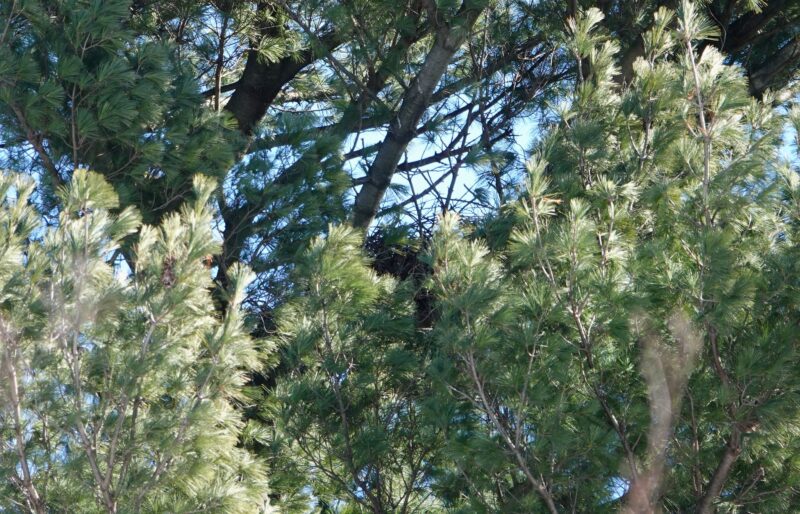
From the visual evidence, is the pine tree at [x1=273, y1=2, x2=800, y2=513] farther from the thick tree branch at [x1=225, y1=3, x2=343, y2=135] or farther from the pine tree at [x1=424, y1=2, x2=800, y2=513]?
the thick tree branch at [x1=225, y1=3, x2=343, y2=135]

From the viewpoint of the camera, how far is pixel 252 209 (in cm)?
594

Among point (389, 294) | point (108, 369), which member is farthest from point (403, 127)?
point (108, 369)

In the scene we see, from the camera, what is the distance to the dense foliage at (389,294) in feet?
14.0

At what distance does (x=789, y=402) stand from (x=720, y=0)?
3.36 m

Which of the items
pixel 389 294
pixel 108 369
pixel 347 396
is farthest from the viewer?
pixel 389 294

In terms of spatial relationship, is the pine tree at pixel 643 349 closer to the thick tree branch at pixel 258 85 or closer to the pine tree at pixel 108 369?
the pine tree at pixel 108 369

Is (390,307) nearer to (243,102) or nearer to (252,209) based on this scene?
(252,209)

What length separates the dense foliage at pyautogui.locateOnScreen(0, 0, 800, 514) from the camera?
427 cm

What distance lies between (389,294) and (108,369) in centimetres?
158

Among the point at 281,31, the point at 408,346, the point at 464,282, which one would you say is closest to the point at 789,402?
the point at 464,282

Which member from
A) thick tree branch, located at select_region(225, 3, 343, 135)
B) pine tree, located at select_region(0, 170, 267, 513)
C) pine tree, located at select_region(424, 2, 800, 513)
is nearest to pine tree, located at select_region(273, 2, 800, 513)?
pine tree, located at select_region(424, 2, 800, 513)

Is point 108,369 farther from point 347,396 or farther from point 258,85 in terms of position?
point 258,85

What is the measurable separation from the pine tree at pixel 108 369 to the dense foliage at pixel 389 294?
12 millimetres

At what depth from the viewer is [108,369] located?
170 inches
